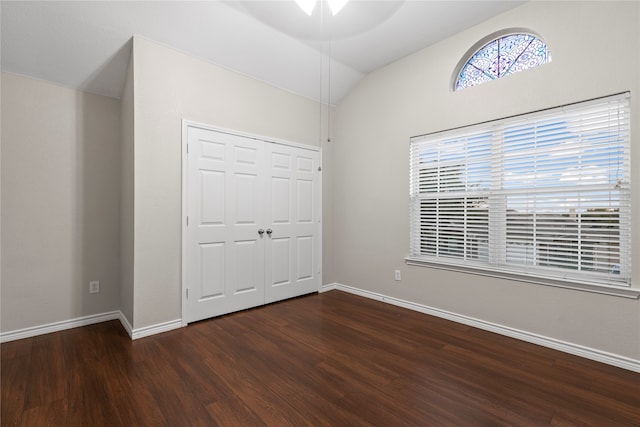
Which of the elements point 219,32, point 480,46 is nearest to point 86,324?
point 219,32

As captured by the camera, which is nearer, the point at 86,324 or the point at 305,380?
the point at 305,380

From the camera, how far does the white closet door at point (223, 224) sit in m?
3.09

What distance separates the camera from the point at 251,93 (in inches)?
140

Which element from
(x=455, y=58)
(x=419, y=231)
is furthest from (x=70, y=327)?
(x=455, y=58)

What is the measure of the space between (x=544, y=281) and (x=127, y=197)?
3.94 metres

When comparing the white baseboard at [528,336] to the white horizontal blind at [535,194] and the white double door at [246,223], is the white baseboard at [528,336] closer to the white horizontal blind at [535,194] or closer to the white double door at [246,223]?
the white horizontal blind at [535,194]

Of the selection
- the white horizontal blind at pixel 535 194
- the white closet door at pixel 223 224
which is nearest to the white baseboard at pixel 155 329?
the white closet door at pixel 223 224

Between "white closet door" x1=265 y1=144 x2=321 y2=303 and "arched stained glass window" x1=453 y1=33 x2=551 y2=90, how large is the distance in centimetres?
208

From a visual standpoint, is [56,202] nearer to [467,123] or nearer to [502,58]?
[467,123]

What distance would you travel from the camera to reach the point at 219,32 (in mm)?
2936

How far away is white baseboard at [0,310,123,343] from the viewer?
2693 mm

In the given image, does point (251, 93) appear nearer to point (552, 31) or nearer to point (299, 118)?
point (299, 118)

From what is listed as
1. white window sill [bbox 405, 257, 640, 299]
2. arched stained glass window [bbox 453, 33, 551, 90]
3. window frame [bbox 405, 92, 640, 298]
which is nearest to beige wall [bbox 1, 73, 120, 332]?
window frame [bbox 405, 92, 640, 298]

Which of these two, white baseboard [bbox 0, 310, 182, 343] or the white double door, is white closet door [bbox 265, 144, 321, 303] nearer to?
the white double door
